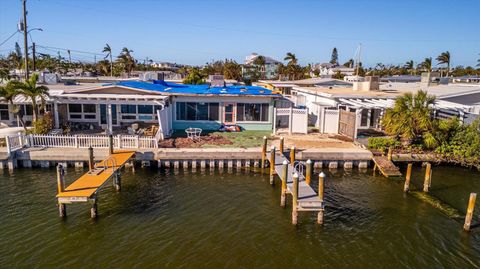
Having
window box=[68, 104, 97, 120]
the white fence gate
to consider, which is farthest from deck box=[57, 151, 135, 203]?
the white fence gate

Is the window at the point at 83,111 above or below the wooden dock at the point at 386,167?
above

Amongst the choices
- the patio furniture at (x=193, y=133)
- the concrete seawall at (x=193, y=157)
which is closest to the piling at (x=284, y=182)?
the concrete seawall at (x=193, y=157)

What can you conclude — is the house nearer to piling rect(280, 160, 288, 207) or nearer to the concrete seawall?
the concrete seawall

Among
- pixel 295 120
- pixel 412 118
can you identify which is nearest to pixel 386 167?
pixel 412 118

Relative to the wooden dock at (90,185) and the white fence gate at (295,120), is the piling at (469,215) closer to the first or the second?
the white fence gate at (295,120)

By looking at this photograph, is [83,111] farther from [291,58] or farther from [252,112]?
[291,58]

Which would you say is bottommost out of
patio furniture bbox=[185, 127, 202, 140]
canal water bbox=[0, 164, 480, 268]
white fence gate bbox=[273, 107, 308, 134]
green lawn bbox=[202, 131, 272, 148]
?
canal water bbox=[0, 164, 480, 268]
